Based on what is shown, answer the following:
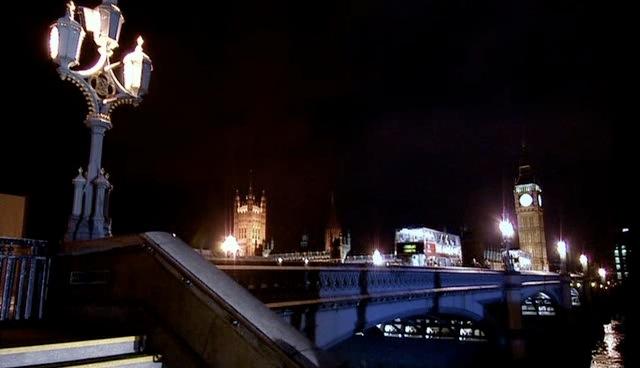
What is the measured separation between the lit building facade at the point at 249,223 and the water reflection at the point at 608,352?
285ft

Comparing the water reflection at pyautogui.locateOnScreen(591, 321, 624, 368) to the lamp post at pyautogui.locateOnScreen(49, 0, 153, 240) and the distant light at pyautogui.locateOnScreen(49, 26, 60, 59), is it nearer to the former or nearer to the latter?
the lamp post at pyautogui.locateOnScreen(49, 0, 153, 240)

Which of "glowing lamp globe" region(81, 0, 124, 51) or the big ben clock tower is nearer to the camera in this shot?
"glowing lamp globe" region(81, 0, 124, 51)

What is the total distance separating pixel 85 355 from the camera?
5.23m

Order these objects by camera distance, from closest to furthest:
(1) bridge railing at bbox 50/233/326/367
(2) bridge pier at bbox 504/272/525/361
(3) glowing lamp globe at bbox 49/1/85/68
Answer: (1) bridge railing at bbox 50/233/326/367 → (3) glowing lamp globe at bbox 49/1/85/68 → (2) bridge pier at bbox 504/272/525/361

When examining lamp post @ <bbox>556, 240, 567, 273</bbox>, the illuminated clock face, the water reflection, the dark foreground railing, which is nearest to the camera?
the dark foreground railing

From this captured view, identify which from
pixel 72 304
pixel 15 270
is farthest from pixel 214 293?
pixel 15 270

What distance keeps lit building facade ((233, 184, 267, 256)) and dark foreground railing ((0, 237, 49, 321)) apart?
11748 cm

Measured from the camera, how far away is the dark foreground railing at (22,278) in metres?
7.00

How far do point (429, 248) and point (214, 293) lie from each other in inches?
2775

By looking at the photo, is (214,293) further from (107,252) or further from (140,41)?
(140,41)

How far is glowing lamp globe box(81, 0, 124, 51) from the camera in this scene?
911cm

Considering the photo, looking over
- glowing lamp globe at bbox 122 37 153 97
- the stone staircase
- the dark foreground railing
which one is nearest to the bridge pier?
glowing lamp globe at bbox 122 37 153 97

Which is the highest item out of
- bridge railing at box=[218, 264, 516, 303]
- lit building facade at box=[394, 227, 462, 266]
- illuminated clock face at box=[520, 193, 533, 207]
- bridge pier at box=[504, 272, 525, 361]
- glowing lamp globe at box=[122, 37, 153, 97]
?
illuminated clock face at box=[520, 193, 533, 207]

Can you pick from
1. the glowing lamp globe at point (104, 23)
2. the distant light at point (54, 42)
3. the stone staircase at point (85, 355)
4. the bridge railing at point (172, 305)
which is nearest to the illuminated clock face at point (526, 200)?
the glowing lamp globe at point (104, 23)
